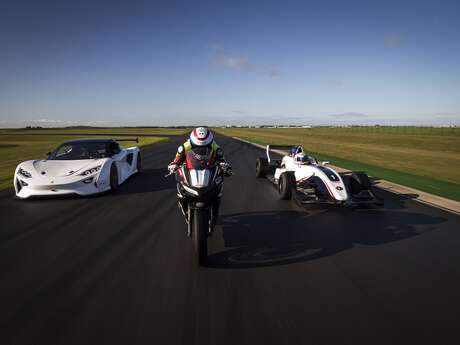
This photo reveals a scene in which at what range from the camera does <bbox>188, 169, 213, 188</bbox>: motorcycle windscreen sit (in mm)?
3910

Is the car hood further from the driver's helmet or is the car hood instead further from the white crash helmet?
the driver's helmet

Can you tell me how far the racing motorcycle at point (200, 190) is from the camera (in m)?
3.81

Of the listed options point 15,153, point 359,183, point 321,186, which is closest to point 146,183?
point 321,186

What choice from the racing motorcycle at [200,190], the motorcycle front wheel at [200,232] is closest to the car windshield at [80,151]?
the racing motorcycle at [200,190]

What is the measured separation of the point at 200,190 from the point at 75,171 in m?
4.97

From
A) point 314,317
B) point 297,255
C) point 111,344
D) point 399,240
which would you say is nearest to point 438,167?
point 399,240

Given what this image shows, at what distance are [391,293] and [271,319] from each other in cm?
155

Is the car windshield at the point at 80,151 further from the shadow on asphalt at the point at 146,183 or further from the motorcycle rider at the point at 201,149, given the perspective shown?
the motorcycle rider at the point at 201,149

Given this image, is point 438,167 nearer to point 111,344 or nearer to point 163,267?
point 163,267

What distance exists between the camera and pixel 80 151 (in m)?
8.59

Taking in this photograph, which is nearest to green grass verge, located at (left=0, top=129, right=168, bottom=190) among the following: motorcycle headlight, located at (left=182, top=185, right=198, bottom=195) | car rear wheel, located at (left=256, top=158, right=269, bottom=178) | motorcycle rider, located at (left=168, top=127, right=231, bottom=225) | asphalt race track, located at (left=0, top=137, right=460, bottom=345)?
asphalt race track, located at (left=0, top=137, right=460, bottom=345)

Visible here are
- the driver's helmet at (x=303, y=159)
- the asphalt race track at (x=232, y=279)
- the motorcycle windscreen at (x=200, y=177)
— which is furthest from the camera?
the driver's helmet at (x=303, y=159)

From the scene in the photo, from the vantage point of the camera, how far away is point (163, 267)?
12.5 ft

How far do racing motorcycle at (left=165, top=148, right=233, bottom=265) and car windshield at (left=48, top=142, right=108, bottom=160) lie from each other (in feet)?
17.2
